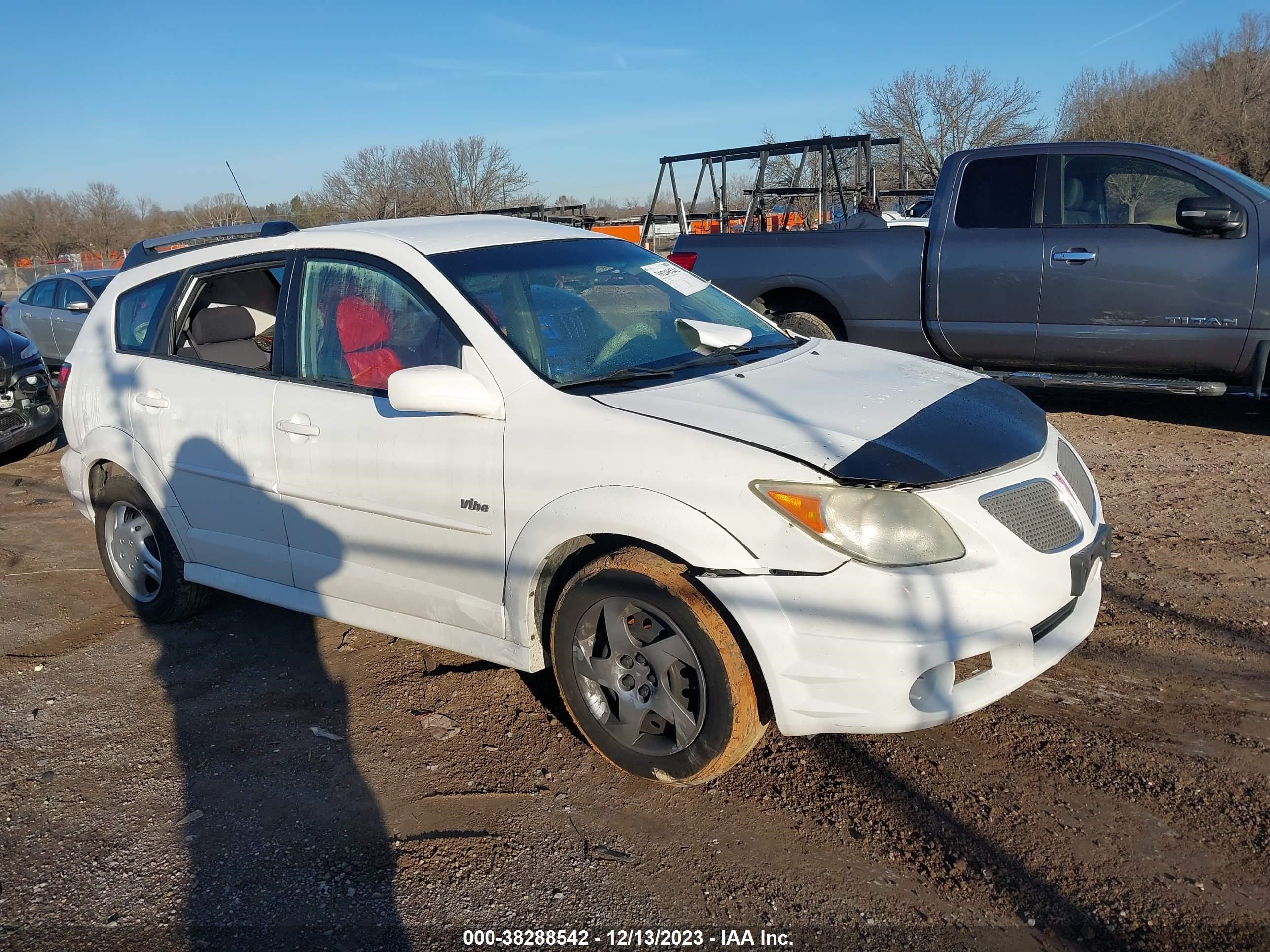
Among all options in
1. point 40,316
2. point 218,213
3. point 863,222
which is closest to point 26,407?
point 40,316

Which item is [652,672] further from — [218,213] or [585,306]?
[218,213]

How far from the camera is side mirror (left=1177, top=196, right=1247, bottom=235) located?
632cm

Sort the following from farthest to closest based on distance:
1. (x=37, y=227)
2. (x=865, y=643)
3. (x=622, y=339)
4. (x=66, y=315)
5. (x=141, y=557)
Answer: (x=37, y=227)
(x=66, y=315)
(x=141, y=557)
(x=622, y=339)
(x=865, y=643)

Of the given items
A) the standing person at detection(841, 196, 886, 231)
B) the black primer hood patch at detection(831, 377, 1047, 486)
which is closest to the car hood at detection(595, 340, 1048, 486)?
the black primer hood patch at detection(831, 377, 1047, 486)

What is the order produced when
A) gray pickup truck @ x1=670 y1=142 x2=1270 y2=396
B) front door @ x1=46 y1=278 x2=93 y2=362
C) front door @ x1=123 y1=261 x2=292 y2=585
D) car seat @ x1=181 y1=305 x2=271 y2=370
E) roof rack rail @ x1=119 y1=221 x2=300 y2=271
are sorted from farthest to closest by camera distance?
front door @ x1=46 y1=278 x2=93 y2=362
gray pickup truck @ x1=670 y1=142 x2=1270 y2=396
roof rack rail @ x1=119 y1=221 x2=300 y2=271
car seat @ x1=181 y1=305 x2=271 y2=370
front door @ x1=123 y1=261 x2=292 y2=585

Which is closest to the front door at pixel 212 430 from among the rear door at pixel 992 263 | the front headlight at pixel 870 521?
the front headlight at pixel 870 521

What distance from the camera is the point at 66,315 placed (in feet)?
39.5

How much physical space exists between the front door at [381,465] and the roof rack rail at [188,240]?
900mm

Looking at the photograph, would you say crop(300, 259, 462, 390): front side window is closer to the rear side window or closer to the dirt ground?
the rear side window

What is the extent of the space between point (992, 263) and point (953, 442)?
4.70 metres

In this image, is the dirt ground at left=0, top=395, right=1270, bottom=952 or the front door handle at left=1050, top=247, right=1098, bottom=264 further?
the front door handle at left=1050, top=247, right=1098, bottom=264

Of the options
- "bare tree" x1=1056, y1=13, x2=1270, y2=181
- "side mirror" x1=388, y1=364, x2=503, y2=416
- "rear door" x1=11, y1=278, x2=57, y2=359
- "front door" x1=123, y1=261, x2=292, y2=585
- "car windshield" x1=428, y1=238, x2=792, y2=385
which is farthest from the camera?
"bare tree" x1=1056, y1=13, x2=1270, y2=181

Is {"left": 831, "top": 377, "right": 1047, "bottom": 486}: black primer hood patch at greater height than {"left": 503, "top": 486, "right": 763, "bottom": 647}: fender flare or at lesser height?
greater

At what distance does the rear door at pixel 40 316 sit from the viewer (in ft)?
40.4
